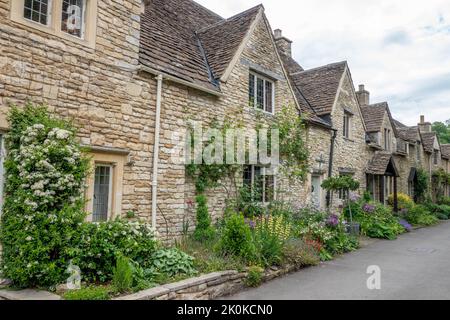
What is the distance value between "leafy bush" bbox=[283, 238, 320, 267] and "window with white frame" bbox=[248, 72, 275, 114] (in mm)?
4961

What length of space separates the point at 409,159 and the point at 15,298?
2742cm

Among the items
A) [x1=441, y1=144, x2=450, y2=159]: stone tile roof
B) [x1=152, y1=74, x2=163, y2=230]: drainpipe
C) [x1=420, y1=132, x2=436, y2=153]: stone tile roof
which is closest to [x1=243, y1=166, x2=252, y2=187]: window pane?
[x1=152, y1=74, x2=163, y2=230]: drainpipe

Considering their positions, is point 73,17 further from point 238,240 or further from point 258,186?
point 258,186

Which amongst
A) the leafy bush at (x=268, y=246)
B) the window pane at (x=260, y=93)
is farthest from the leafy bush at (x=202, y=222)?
the window pane at (x=260, y=93)

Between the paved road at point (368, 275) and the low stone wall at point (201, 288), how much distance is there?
23cm

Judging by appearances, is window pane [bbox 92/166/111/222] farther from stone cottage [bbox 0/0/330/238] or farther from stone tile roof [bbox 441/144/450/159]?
stone tile roof [bbox 441/144/450/159]

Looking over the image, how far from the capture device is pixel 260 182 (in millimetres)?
11852

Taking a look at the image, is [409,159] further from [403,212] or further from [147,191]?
[147,191]

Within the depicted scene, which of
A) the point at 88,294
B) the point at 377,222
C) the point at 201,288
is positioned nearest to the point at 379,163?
the point at 377,222

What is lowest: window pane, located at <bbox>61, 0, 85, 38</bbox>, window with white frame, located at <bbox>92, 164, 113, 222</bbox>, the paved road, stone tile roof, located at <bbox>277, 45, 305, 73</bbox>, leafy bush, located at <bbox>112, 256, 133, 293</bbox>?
the paved road

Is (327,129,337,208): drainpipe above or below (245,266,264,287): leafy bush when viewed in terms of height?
above

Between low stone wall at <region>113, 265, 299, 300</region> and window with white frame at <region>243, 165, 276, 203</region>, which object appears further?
window with white frame at <region>243, 165, 276, 203</region>

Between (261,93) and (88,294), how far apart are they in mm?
9365

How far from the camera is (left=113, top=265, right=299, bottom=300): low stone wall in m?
5.18
